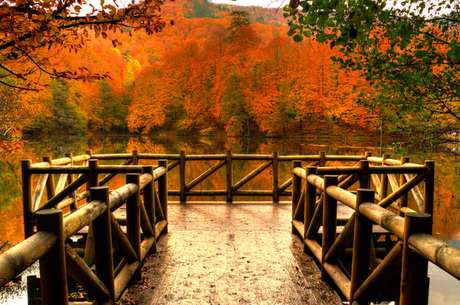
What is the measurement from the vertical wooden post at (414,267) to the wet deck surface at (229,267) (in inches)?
56.9

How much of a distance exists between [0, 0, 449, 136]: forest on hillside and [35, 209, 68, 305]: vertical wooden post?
18.3 metres

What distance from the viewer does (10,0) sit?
286 centimetres

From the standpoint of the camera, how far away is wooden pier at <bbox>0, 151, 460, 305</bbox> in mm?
2076

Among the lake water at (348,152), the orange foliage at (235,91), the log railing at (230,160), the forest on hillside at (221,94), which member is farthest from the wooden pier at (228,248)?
the orange foliage at (235,91)

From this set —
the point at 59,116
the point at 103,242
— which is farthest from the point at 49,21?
the point at 59,116

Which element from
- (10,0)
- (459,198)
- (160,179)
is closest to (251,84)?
(459,198)

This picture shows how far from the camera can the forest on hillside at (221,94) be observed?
3231 cm

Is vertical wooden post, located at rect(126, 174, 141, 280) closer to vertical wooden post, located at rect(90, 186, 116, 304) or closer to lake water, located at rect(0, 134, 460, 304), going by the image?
vertical wooden post, located at rect(90, 186, 116, 304)

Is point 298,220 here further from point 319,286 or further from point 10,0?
point 10,0

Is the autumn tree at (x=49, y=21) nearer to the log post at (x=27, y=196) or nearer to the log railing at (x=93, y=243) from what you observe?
the log railing at (x=93, y=243)

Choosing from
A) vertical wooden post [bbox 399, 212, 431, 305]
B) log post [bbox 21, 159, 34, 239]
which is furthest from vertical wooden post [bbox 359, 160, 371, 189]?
log post [bbox 21, 159, 34, 239]

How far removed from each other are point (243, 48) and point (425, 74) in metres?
37.5

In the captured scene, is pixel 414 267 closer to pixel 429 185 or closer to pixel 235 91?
pixel 429 185

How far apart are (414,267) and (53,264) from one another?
2279mm
